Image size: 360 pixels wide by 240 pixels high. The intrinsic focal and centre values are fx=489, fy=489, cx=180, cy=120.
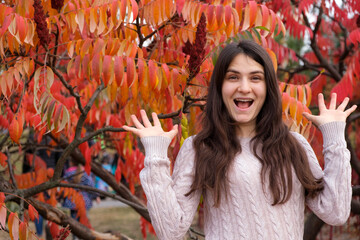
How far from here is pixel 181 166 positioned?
7.00 feet

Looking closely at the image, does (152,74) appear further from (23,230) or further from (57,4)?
(23,230)

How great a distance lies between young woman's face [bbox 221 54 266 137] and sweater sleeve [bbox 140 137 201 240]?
0.32m

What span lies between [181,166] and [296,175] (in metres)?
0.49

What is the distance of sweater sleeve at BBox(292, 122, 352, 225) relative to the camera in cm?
197

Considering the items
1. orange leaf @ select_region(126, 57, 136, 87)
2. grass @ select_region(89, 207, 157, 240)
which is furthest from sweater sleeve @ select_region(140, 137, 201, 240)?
grass @ select_region(89, 207, 157, 240)

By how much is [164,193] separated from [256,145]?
46cm

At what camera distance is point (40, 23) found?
99.3 inches

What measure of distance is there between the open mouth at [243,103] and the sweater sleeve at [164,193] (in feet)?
1.12

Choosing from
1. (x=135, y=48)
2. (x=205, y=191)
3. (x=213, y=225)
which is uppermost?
(x=135, y=48)

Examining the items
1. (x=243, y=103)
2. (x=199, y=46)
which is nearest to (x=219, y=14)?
(x=199, y=46)

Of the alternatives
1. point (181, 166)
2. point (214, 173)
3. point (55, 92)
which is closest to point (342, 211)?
point (214, 173)

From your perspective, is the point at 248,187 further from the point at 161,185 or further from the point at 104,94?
the point at 104,94

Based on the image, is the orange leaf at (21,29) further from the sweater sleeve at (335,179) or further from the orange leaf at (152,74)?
the sweater sleeve at (335,179)

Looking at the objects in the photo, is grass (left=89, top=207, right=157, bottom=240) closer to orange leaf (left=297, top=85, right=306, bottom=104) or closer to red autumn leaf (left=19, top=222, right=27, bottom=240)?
red autumn leaf (left=19, top=222, right=27, bottom=240)
